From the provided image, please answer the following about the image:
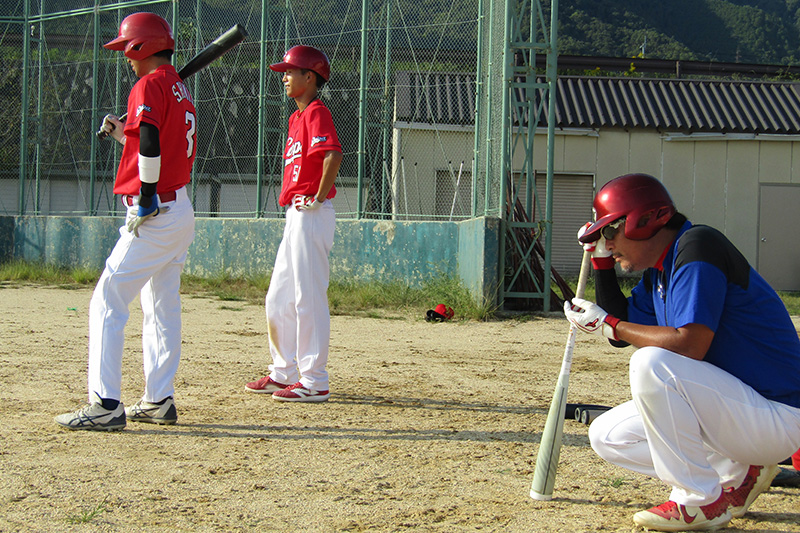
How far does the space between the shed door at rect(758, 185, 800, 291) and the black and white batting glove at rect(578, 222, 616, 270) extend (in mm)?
17595

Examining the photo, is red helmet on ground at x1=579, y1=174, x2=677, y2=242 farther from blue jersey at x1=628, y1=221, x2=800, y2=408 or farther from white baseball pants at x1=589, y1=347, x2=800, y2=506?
white baseball pants at x1=589, y1=347, x2=800, y2=506

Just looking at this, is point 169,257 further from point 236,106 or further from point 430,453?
point 236,106

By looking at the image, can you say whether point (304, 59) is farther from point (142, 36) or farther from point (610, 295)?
point (610, 295)

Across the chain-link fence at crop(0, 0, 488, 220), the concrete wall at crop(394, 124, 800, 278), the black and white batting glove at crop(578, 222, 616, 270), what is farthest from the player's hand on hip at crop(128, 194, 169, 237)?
the concrete wall at crop(394, 124, 800, 278)

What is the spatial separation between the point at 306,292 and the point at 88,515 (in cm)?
241

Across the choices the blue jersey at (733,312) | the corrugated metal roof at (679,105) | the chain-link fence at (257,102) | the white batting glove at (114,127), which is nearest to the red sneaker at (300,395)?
the white batting glove at (114,127)

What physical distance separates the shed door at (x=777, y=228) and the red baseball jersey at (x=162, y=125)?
57.3 ft

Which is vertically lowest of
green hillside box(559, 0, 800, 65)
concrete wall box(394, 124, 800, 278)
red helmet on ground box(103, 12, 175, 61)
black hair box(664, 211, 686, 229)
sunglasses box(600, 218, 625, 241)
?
sunglasses box(600, 218, 625, 241)

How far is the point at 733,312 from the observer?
3.00 m

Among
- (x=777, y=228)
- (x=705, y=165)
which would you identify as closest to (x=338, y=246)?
(x=705, y=165)

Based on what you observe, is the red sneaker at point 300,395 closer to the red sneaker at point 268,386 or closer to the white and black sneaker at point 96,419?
the red sneaker at point 268,386

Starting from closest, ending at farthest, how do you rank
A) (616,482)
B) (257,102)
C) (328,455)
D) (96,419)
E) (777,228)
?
(616,482) → (328,455) → (96,419) → (257,102) → (777,228)

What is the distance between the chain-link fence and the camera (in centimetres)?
1327

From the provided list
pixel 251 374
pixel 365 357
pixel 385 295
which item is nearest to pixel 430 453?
pixel 251 374
